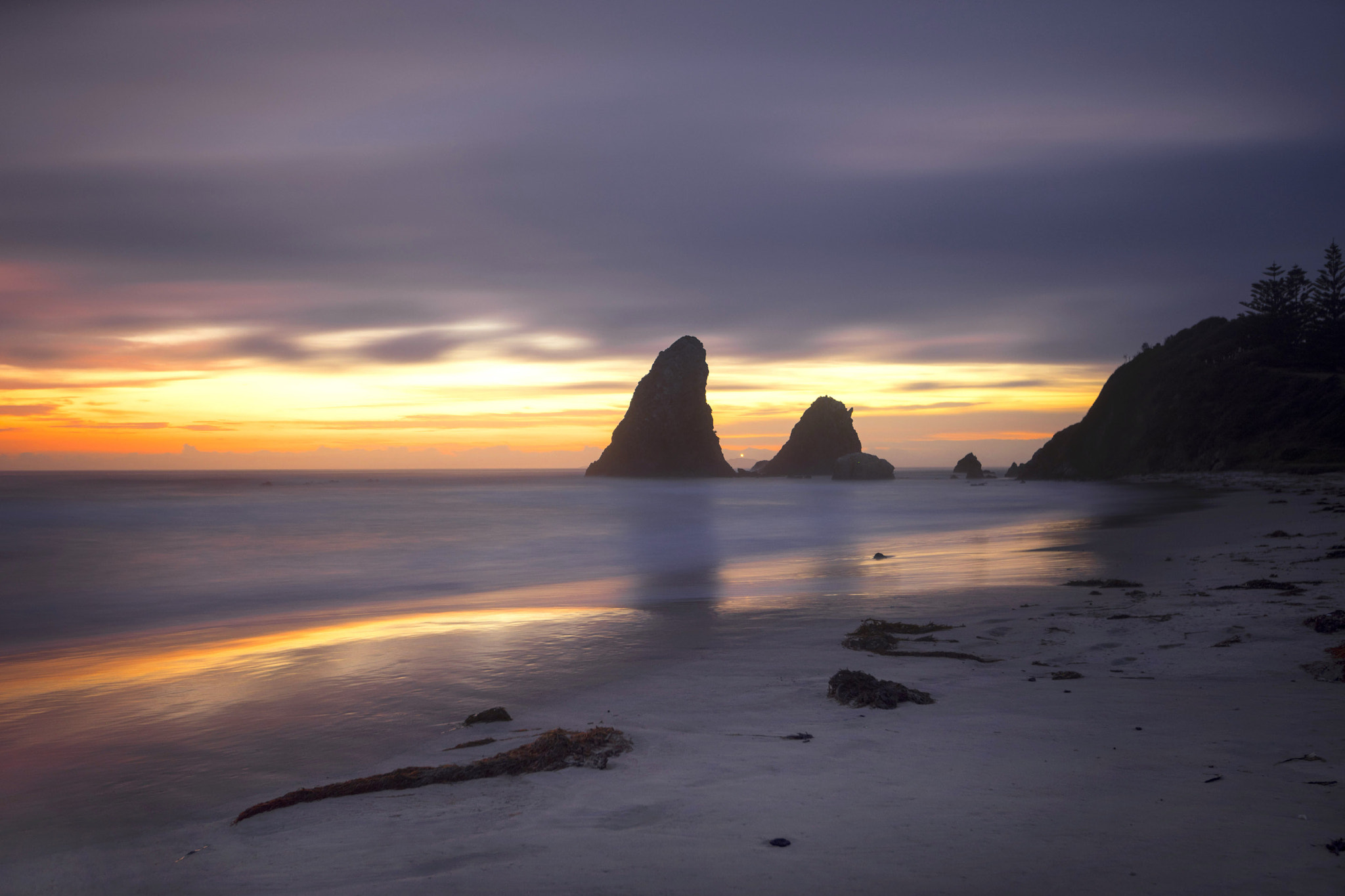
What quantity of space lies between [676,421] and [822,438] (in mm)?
26437

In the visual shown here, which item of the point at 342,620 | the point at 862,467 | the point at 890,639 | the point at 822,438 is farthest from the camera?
the point at 822,438

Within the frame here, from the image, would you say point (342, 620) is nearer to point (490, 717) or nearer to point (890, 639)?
point (490, 717)

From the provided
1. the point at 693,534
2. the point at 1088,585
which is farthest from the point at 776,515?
the point at 1088,585

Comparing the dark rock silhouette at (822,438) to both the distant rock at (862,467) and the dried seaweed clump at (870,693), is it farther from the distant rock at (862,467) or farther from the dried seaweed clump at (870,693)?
the dried seaweed clump at (870,693)

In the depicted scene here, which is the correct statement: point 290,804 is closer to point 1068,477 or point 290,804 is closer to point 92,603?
point 92,603

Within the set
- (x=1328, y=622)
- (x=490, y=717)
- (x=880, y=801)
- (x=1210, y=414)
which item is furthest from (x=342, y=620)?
(x=1210, y=414)

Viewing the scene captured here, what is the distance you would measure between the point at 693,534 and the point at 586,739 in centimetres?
2899

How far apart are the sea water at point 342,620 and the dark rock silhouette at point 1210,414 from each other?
18.8 meters

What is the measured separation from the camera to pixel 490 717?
5.86 m

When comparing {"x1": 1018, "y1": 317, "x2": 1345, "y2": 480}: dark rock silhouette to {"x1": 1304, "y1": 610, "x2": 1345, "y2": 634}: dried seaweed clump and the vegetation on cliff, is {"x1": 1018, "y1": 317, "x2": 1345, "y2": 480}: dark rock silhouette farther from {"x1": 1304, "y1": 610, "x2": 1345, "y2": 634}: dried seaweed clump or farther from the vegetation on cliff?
{"x1": 1304, "y1": 610, "x2": 1345, "y2": 634}: dried seaweed clump

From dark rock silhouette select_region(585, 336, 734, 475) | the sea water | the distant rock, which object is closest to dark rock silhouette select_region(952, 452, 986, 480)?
the distant rock

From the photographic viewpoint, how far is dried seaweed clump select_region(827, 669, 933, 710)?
17.9ft

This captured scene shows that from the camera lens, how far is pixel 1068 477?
74438 mm

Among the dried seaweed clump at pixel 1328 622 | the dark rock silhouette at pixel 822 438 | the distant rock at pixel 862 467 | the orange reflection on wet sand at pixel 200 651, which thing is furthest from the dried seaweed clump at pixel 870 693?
the dark rock silhouette at pixel 822 438
